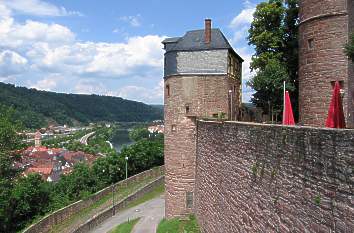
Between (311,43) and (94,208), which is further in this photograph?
(94,208)

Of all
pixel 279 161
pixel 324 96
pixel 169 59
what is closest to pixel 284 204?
pixel 279 161

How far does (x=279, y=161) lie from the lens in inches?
312

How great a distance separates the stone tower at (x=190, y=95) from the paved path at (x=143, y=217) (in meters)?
5.60

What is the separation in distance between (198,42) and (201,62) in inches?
42.7

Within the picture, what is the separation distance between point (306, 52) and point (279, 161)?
9.34 meters

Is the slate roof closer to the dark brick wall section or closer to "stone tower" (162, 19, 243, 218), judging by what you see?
"stone tower" (162, 19, 243, 218)

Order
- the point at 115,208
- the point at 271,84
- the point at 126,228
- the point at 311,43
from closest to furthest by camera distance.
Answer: the point at 311,43 → the point at 271,84 → the point at 126,228 → the point at 115,208

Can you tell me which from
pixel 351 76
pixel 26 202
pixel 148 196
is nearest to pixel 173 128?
pixel 351 76

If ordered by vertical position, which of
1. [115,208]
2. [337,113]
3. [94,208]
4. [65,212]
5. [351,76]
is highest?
[351,76]

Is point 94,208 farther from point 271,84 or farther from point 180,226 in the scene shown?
point 271,84

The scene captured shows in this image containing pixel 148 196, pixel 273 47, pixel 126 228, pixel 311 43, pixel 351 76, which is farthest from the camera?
pixel 148 196

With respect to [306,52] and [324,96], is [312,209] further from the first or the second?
[306,52]

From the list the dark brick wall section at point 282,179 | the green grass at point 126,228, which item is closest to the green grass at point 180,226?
the dark brick wall section at point 282,179

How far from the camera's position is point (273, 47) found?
22328 mm
